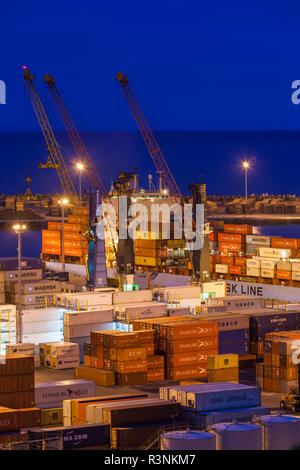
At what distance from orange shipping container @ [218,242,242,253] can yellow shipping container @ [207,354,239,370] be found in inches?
1057

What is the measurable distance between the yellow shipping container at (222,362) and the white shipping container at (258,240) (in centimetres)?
2456

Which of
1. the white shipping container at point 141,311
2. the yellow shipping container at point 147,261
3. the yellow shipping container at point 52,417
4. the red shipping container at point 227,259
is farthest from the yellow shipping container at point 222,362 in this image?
the yellow shipping container at point 147,261

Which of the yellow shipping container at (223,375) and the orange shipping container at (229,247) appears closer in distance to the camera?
the yellow shipping container at (223,375)

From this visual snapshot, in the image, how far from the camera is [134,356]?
103ft

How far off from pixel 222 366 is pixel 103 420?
8333mm

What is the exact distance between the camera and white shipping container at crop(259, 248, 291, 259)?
5156 centimetres

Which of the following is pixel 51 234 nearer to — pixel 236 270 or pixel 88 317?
pixel 236 270

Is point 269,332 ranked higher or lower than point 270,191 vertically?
lower

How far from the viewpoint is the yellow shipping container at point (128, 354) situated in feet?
102

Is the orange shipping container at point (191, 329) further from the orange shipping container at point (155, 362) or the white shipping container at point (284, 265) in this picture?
the white shipping container at point (284, 265)

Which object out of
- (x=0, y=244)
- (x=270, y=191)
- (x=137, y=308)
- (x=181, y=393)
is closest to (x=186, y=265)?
(x=137, y=308)

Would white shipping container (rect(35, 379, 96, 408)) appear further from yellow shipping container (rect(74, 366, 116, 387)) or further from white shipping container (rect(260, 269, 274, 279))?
white shipping container (rect(260, 269, 274, 279))
